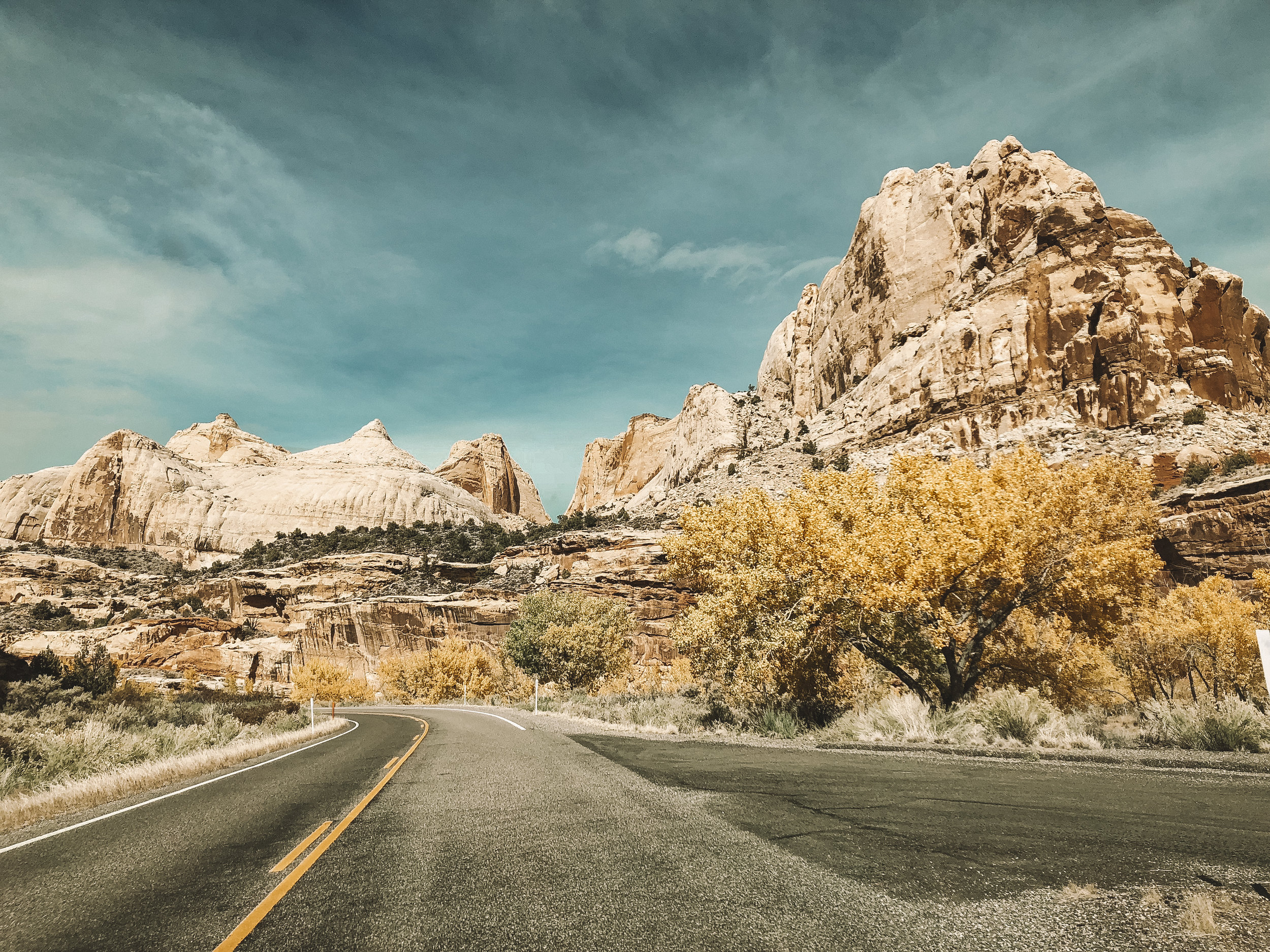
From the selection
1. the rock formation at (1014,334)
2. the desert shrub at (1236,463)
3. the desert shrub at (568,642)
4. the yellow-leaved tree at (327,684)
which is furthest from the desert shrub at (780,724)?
the desert shrub at (1236,463)

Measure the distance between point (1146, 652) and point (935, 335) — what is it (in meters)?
52.1

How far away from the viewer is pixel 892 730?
14.7 m

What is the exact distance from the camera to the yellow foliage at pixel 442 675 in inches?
2255

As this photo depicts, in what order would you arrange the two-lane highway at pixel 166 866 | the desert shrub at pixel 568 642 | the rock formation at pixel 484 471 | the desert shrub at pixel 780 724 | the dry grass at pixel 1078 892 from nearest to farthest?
the dry grass at pixel 1078 892 < the two-lane highway at pixel 166 866 < the desert shrub at pixel 780 724 < the desert shrub at pixel 568 642 < the rock formation at pixel 484 471

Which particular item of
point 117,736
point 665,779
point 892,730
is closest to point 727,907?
point 665,779

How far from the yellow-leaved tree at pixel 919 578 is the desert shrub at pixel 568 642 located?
24.2 metres

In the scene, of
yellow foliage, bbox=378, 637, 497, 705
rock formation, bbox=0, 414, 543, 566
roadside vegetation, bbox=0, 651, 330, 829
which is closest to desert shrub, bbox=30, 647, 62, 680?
roadside vegetation, bbox=0, 651, 330, 829

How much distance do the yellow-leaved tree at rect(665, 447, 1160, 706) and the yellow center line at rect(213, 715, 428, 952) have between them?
11819mm

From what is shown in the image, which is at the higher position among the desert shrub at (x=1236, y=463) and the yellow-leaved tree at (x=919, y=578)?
the desert shrub at (x=1236, y=463)

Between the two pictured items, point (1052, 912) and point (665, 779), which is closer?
point (1052, 912)

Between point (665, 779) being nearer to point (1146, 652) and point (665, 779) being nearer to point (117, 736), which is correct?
point (117, 736)

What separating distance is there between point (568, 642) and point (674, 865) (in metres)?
39.7

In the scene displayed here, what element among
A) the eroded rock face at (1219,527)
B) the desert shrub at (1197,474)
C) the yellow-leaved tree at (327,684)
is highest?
the desert shrub at (1197,474)

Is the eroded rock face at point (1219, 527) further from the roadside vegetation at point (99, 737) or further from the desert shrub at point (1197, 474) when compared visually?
the roadside vegetation at point (99, 737)
